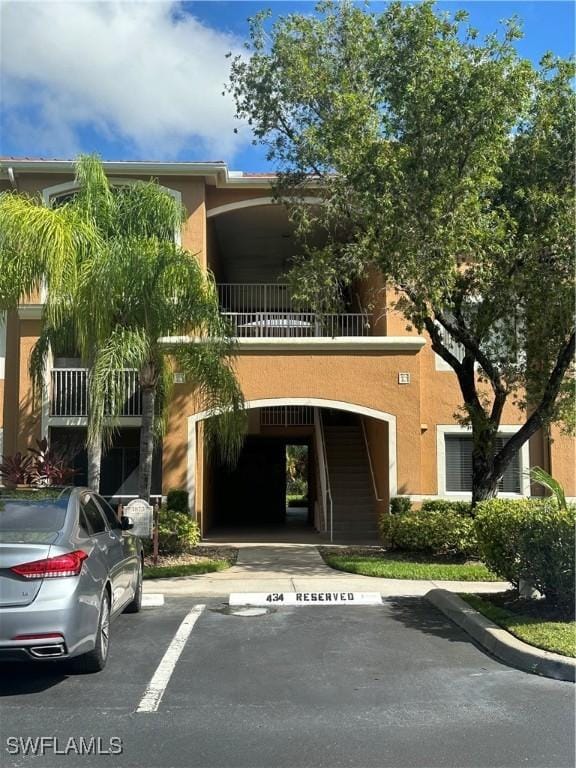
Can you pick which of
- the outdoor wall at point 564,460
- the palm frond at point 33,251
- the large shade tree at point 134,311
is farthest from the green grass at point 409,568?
the palm frond at point 33,251

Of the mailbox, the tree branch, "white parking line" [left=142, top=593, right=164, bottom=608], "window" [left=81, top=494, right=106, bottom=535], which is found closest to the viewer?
"window" [left=81, top=494, right=106, bottom=535]

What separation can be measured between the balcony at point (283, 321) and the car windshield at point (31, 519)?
8.91m

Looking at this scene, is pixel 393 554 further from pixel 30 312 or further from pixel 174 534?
pixel 30 312

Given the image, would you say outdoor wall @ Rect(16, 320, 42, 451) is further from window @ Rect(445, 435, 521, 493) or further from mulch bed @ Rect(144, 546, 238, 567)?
window @ Rect(445, 435, 521, 493)

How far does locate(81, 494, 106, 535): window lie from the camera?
22.2 ft

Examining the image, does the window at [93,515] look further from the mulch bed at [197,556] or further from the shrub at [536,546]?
the mulch bed at [197,556]

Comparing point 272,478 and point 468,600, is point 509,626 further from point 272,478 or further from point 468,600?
point 272,478

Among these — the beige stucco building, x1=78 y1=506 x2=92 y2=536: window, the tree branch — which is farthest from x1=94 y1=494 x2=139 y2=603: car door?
the beige stucco building

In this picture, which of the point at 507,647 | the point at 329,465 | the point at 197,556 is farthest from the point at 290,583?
the point at 329,465

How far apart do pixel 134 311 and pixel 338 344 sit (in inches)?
216

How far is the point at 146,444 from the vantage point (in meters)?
13.3

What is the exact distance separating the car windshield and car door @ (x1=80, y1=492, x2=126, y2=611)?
44 cm

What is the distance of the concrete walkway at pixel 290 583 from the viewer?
403 inches

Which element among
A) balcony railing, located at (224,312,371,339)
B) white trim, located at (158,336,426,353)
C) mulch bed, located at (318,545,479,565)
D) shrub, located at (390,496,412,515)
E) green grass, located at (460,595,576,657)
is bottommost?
mulch bed, located at (318,545,479,565)
